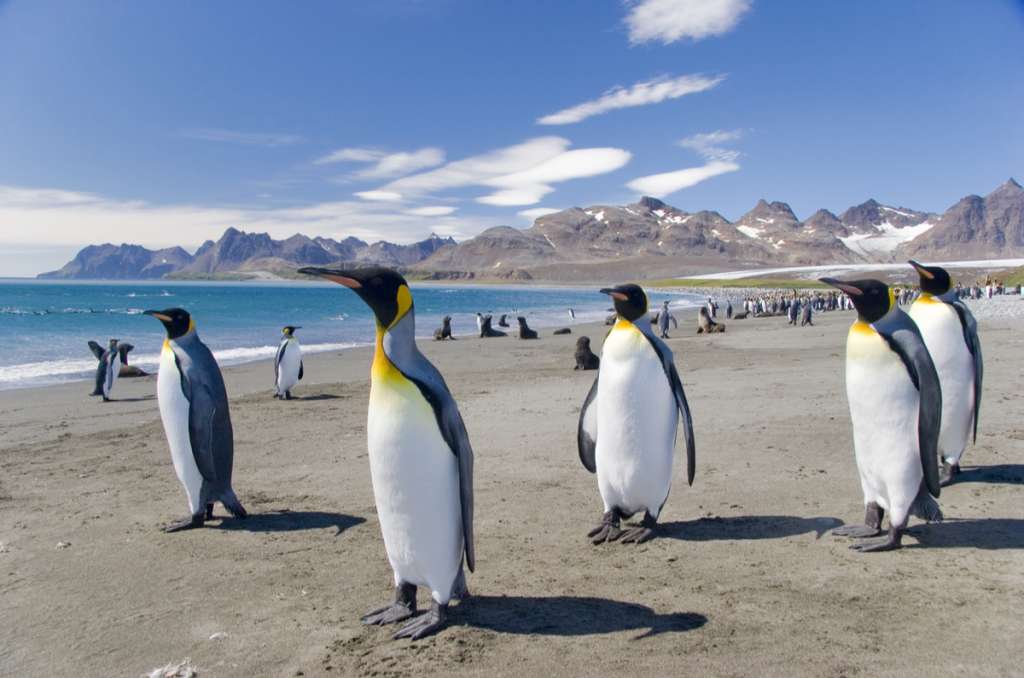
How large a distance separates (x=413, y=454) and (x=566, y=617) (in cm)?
123

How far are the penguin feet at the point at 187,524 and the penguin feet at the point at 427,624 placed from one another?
8.70ft

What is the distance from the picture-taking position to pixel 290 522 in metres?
5.67

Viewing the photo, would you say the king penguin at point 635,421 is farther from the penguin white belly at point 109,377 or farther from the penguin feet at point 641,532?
the penguin white belly at point 109,377

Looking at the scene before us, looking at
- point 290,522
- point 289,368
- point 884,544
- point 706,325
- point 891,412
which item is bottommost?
point 290,522

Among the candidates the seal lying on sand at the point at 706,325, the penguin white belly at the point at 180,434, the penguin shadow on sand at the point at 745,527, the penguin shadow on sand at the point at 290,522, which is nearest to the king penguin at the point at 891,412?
the penguin shadow on sand at the point at 745,527

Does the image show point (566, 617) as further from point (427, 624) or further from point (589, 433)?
point (589, 433)

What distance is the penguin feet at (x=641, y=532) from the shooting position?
5059mm

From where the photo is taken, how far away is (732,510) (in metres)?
5.64

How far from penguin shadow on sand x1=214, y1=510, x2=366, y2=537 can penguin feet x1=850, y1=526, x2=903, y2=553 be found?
3.62 m

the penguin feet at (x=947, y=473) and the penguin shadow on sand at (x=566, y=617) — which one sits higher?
the penguin feet at (x=947, y=473)

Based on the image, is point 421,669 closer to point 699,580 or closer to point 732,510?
point 699,580

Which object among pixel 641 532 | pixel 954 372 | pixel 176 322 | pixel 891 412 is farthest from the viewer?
pixel 954 372

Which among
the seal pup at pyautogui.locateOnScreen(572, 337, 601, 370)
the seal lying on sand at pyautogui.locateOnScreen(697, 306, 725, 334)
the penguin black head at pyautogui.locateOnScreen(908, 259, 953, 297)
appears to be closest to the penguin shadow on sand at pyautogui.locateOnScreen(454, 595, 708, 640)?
the penguin black head at pyautogui.locateOnScreen(908, 259, 953, 297)

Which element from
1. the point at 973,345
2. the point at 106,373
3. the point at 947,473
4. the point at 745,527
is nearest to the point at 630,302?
the point at 745,527
